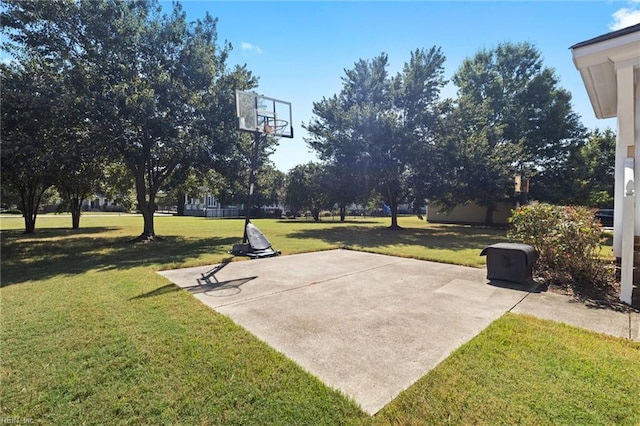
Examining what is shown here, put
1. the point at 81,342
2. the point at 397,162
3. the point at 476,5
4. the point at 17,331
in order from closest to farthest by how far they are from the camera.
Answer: the point at 81,342 → the point at 17,331 → the point at 476,5 → the point at 397,162

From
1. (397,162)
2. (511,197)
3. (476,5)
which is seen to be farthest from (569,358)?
(511,197)

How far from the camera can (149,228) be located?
12.7m

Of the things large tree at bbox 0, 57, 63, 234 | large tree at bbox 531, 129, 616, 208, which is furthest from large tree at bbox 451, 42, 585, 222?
large tree at bbox 0, 57, 63, 234

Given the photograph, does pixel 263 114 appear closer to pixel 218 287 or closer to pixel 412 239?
pixel 218 287

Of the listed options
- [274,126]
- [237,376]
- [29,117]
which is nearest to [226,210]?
[29,117]

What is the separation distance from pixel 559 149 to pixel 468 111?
9008 millimetres

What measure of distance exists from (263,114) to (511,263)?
23.8 feet

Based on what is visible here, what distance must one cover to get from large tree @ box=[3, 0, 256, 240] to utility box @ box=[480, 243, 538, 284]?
9.94 meters

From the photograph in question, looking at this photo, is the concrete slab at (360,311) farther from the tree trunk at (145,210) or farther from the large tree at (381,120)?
the large tree at (381,120)

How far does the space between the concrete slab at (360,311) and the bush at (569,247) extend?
126 cm

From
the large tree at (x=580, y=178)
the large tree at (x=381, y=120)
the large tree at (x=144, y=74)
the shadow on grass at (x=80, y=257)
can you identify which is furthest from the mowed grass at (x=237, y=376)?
the large tree at (x=580, y=178)

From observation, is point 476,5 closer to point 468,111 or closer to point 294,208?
point 468,111

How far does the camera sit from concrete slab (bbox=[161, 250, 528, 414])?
264cm

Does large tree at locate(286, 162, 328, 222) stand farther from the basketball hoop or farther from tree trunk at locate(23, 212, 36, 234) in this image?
the basketball hoop
